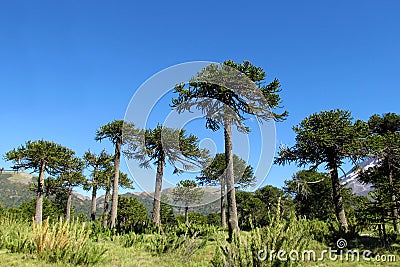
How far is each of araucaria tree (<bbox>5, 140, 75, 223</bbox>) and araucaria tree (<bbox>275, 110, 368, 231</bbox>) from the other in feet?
64.2

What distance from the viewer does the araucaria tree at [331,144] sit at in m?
16.6

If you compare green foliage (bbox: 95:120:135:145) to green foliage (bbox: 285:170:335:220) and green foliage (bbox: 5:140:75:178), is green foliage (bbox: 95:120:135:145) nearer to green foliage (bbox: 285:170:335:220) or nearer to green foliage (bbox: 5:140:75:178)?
green foliage (bbox: 5:140:75:178)

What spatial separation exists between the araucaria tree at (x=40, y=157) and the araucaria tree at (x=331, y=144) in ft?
64.2

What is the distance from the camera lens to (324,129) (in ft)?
57.5

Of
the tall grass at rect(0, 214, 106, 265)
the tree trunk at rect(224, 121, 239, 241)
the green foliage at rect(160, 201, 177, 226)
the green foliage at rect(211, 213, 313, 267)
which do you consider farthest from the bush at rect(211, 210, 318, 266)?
the green foliage at rect(160, 201, 177, 226)

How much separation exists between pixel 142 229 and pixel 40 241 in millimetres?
8980

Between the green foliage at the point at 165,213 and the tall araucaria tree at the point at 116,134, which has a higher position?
the tall araucaria tree at the point at 116,134

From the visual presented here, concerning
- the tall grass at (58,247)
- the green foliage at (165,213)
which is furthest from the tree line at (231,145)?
the green foliage at (165,213)

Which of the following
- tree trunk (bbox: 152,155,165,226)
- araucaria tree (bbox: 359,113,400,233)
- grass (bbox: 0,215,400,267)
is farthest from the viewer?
tree trunk (bbox: 152,155,165,226)

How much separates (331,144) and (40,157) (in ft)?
75.7

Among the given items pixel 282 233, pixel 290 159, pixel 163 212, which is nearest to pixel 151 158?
pixel 290 159

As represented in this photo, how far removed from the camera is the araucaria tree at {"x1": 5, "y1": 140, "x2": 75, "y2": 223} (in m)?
23.2

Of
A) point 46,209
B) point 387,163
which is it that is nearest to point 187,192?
point 387,163

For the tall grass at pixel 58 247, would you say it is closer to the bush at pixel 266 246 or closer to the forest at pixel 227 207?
the forest at pixel 227 207
